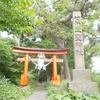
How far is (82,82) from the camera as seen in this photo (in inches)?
289

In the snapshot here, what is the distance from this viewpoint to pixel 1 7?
3.54 m

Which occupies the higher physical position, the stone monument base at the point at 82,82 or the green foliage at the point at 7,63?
the green foliage at the point at 7,63

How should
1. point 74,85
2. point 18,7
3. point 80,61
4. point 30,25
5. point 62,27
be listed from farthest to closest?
1. point 62,27
2. point 80,61
3. point 74,85
4. point 30,25
5. point 18,7

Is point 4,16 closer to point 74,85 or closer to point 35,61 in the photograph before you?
point 74,85

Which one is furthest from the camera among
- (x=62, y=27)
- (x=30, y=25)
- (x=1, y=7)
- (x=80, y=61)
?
(x=62, y=27)

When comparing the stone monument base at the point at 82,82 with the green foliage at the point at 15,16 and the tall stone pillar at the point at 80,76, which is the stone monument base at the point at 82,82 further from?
the green foliage at the point at 15,16

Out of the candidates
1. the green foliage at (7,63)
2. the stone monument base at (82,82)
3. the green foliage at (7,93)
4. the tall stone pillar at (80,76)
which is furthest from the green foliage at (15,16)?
the green foliage at (7,63)

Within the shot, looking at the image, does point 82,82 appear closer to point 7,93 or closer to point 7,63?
point 7,93

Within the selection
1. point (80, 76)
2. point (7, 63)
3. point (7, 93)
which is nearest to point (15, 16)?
point (7, 93)

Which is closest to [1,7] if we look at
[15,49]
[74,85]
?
[74,85]

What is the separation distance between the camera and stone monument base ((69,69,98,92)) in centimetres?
720

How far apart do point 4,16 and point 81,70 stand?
16.9ft

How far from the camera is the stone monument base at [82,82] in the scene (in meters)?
7.20

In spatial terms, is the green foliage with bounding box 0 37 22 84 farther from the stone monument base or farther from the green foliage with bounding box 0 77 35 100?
the stone monument base
